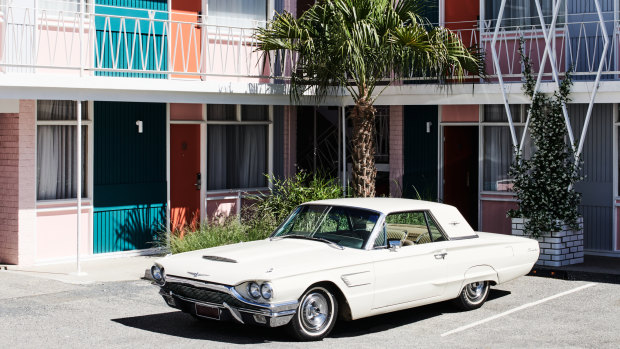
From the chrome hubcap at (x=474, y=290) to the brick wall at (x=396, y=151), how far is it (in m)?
6.12

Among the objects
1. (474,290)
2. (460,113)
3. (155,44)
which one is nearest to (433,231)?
(474,290)

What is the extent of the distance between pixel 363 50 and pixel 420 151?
3138 millimetres

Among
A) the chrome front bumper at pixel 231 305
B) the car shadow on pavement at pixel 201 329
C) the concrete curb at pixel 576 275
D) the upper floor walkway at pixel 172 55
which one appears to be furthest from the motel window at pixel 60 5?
the concrete curb at pixel 576 275

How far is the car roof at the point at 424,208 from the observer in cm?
1012

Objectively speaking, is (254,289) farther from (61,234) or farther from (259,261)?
(61,234)

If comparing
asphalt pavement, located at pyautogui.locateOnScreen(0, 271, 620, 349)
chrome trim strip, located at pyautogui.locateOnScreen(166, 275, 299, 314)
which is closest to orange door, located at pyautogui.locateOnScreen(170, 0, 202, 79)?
asphalt pavement, located at pyautogui.locateOnScreen(0, 271, 620, 349)

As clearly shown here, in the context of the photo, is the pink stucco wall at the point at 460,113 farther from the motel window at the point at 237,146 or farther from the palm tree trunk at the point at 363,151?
the motel window at the point at 237,146

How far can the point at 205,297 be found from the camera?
29.1 feet

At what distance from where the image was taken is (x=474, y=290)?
10.7 m

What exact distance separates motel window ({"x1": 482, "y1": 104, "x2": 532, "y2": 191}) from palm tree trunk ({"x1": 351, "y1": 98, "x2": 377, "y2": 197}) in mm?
2367

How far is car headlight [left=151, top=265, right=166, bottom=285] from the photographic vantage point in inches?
368

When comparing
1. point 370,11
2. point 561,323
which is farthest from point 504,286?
point 370,11

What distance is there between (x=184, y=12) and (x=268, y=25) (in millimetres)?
1472

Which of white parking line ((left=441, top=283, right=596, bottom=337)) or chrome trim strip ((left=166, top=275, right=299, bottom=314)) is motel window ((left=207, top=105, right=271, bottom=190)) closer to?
white parking line ((left=441, top=283, right=596, bottom=337))
